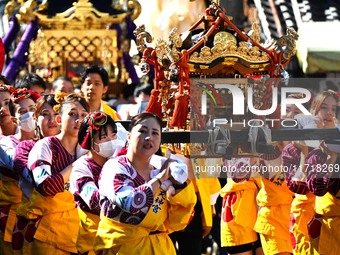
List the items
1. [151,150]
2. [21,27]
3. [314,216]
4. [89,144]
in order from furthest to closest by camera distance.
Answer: [21,27] → [314,216] → [89,144] → [151,150]

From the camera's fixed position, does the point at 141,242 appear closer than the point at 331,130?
Yes

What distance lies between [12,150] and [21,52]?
25.3 ft

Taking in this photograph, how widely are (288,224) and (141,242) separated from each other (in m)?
2.49

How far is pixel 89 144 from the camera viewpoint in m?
10.0

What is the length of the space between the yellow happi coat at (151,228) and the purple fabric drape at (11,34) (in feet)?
33.2

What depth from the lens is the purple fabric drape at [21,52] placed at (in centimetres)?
1892

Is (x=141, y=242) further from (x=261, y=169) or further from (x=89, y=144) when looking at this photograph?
(x=261, y=169)

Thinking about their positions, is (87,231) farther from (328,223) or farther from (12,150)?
(328,223)

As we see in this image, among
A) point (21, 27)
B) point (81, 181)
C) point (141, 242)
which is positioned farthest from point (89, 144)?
point (21, 27)

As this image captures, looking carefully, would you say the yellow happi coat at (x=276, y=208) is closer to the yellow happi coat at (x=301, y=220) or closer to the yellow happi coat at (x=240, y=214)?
the yellow happi coat at (x=301, y=220)

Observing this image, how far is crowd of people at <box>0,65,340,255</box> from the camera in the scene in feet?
31.1

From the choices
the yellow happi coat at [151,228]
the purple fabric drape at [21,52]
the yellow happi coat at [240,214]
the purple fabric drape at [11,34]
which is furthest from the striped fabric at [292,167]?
the purple fabric drape at [11,34]

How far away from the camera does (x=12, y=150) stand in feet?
37.6

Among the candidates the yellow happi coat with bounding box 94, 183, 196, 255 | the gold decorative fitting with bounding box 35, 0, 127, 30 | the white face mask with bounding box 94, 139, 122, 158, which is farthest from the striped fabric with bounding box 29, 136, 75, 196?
the gold decorative fitting with bounding box 35, 0, 127, 30
